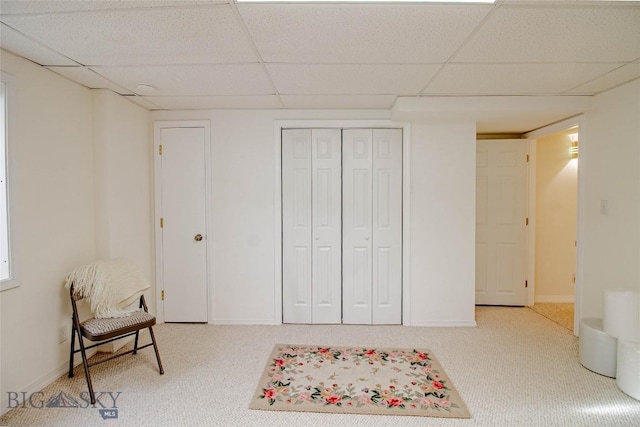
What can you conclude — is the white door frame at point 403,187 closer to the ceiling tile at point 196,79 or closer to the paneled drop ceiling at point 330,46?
the paneled drop ceiling at point 330,46

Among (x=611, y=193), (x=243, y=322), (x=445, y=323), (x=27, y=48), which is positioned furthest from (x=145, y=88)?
(x=611, y=193)

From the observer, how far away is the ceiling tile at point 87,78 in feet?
8.05

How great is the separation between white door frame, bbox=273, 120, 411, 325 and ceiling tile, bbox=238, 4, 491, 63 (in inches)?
50.4

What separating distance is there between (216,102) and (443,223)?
2596 millimetres

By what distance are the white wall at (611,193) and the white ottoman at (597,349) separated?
50 centimetres

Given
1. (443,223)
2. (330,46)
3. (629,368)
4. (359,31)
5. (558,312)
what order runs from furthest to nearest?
1. (558,312)
2. (443,223)
3. (629,368)
4. (330,46)
5. (359,31)

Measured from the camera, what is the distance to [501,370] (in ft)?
8.69

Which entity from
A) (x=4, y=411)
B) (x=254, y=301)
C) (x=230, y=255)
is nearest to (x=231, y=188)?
(x=230, y=255)

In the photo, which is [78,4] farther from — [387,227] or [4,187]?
[387,227]

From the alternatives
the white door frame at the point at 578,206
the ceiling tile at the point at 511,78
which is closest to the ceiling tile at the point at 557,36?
the ceiling tile at the point at 511,78

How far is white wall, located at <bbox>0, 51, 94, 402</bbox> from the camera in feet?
7.16

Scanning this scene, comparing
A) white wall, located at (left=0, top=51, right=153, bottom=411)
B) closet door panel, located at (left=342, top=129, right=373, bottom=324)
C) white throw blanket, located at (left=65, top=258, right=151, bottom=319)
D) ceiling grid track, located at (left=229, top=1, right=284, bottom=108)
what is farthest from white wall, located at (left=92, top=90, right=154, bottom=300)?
closet door panel, located at (left=342, top=129, right=373, bottom=324)

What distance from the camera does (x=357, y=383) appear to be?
2.45 m

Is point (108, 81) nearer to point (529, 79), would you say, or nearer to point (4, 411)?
point (4, 411)
